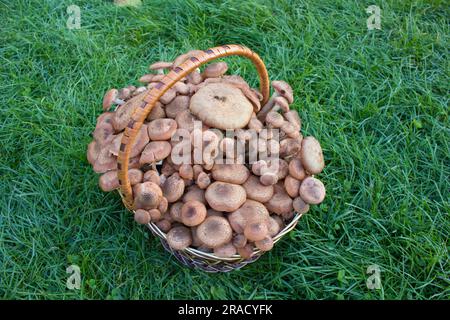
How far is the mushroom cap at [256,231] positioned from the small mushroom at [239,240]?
0.06 m

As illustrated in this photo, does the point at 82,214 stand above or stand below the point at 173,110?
below

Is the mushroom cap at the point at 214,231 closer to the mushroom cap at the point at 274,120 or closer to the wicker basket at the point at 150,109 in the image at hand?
the wicker basket at the point at 150,109

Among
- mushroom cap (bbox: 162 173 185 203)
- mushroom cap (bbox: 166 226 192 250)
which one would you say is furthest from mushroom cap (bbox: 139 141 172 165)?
mushroom cap (bbox: 166 226 192 250)

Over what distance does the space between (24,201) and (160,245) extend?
120cm

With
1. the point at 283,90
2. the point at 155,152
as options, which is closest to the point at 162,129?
the point at 155,152

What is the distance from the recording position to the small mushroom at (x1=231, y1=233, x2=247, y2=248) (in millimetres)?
2582

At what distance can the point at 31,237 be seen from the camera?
321 centimetres

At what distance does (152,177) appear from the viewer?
2.67 m

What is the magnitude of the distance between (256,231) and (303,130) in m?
1.58

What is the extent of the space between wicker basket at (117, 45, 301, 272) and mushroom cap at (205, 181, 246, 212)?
1.01 feet

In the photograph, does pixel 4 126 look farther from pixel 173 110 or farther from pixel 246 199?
pixel 246 199

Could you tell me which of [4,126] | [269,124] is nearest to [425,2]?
[269,124]

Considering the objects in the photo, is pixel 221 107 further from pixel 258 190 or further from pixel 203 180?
pixel 258 190

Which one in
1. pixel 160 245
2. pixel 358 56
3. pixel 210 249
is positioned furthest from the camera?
A: pixel 358 56
